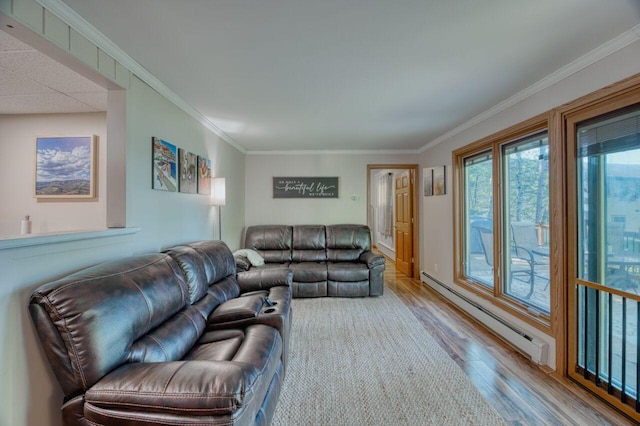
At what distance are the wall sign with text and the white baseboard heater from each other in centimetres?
253

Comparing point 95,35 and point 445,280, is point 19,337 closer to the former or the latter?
point 95,35

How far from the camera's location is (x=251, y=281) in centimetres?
281

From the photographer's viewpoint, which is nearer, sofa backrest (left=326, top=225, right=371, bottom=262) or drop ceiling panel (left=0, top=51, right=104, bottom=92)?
drop ceiling panel (left=0, top=51, right=104, bottom=92)

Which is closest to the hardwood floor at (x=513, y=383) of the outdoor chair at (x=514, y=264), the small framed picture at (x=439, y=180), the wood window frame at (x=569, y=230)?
the wood window frame at (x=569, y=230)

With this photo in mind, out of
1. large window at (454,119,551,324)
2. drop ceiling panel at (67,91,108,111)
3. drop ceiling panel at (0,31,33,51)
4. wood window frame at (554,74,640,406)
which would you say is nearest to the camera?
drop ceiling panel at (0,31,33,51)

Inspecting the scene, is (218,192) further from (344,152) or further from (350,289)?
(344,152)

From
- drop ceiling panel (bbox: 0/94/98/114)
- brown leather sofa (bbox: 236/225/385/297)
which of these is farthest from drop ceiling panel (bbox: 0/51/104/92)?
brown leather sofa (bbox: 236/225/385/297)

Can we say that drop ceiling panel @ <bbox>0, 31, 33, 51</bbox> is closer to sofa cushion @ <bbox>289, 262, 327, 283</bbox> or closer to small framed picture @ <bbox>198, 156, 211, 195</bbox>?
small framed picture @ <bbox>198, 156, 211, 195</bbox>

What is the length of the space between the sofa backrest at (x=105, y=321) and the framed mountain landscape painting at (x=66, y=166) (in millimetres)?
1398

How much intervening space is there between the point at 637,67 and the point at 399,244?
4561mm

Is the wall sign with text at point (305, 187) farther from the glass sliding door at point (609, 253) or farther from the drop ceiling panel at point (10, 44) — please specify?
the drop ceiling panel at point (10, 44)

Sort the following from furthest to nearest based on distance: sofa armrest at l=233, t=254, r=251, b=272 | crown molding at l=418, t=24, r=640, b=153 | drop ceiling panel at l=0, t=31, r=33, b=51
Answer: sofa armrest at l=233, t=254, r=251, b=272 < crown molding at l=418, t=24, r=640, b=153 < drop ceiling panel at l=0, t=31, r=33, b=51

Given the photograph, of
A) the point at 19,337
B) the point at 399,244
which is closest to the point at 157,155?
the point at 19,337

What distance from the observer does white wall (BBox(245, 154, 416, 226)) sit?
523cm
